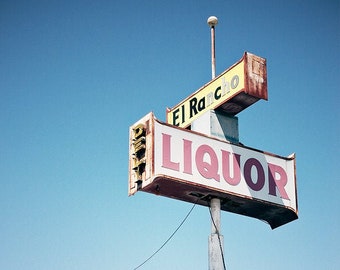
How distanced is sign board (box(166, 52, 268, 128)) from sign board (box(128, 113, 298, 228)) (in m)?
1.38

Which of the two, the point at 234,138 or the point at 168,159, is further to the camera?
the point at 234,138

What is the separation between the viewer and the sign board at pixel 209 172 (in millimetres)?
23766

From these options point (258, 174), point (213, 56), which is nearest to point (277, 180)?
point (258, 174)

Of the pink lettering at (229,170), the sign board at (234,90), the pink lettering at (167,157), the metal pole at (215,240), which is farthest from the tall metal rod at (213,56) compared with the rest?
the metal pole at (215,240)

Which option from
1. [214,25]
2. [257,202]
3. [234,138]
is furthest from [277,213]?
[214,25]

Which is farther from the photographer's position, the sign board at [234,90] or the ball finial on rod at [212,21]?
the ball finial on rod at [212,21]

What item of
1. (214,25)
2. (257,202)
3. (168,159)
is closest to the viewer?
(168,159)

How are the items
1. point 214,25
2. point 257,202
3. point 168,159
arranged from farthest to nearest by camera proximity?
point 214,25 < point 257,202 < point 168,159

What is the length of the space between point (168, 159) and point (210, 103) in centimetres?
316

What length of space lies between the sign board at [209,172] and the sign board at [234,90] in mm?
1383

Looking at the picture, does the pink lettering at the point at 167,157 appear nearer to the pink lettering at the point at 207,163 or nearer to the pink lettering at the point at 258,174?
the pink lettering at the point at 207,163

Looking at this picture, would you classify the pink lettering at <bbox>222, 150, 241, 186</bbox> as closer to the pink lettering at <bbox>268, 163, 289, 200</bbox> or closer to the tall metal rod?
the pink lettering at <bbox>268, 163, 289, 200</bbox>

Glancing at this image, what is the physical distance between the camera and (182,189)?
24.3 m

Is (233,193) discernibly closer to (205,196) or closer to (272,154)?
(205,196)
